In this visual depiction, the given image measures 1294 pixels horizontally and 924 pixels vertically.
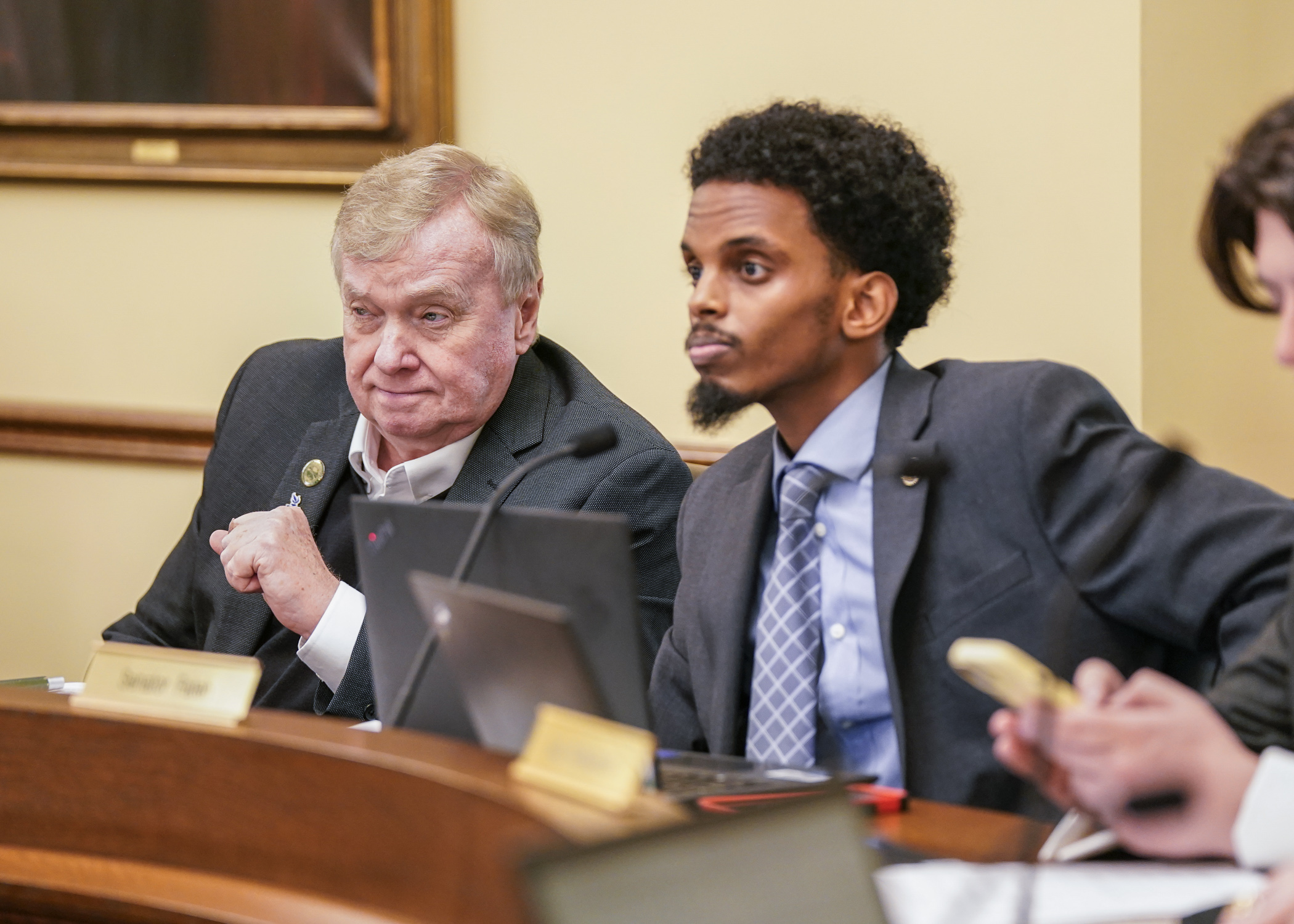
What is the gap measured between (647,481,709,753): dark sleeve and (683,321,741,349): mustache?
0.30 metres

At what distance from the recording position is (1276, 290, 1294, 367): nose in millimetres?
1034

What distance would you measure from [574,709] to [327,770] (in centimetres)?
23

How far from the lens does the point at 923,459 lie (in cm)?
124

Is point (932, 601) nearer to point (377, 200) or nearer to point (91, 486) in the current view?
point (377, 200)

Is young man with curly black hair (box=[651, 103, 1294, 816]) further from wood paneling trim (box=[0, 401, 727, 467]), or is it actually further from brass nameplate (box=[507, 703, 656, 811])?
wood paneling trim (box=[0, 401, 727, 467])

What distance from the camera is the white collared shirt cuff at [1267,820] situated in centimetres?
94

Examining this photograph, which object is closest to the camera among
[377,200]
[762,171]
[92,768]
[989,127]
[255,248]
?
[92,768]

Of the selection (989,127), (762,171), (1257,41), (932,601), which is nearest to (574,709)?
(932,601)

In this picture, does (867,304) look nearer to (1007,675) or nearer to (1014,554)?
(1014,554)

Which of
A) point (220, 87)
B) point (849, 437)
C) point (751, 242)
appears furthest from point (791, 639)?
point (220, 87)

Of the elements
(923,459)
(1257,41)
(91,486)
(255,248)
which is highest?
(1257,41)

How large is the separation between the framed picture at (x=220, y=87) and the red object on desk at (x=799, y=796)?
184 cm

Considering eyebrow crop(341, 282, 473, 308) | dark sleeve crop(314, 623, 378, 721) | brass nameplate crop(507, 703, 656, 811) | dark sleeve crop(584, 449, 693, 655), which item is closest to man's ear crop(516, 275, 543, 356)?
eyebrow crop(341, 282, 473, 308)

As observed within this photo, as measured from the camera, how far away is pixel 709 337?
1576mm
